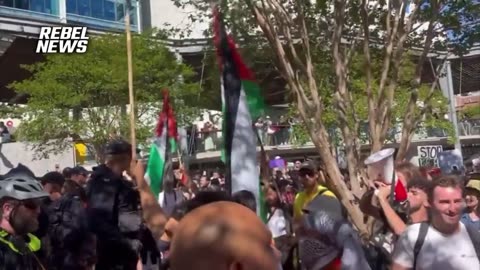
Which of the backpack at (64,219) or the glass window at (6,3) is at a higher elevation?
the glass window at (6,3)

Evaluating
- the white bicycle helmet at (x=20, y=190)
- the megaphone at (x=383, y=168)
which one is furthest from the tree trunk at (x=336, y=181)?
the white bicycle helmet at (x=20, y=190)

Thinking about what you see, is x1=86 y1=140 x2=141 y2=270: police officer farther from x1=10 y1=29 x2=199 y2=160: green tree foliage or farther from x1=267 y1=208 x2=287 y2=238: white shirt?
x1=10 y1=29 x2=199 y2=160: green tree foliage

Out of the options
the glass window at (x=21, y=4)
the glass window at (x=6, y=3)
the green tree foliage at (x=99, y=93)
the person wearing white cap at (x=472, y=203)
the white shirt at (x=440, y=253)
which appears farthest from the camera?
the glass window at (x=21, y=4)

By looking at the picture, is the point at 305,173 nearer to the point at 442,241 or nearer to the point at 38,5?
the point at 442,241

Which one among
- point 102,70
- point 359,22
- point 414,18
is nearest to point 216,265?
point 414,18

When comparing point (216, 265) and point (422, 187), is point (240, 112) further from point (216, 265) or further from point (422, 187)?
point (216, 265)

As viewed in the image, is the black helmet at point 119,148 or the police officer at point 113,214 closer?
the black helmet at point 119,148

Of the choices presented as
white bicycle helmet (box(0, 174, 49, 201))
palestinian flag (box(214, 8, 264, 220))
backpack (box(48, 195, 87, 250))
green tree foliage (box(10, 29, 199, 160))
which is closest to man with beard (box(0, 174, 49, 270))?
white bicycle helmet (box(0, 174, 49, 201))

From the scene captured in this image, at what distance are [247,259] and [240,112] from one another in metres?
3.57

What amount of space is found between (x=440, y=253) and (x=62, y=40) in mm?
28215

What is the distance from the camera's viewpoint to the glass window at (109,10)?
39.5 meters

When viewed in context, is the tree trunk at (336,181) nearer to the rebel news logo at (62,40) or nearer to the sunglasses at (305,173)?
the sunglasses at (305,173)

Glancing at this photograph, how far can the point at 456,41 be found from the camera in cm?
1402

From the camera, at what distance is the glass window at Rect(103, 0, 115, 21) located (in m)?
39.5
